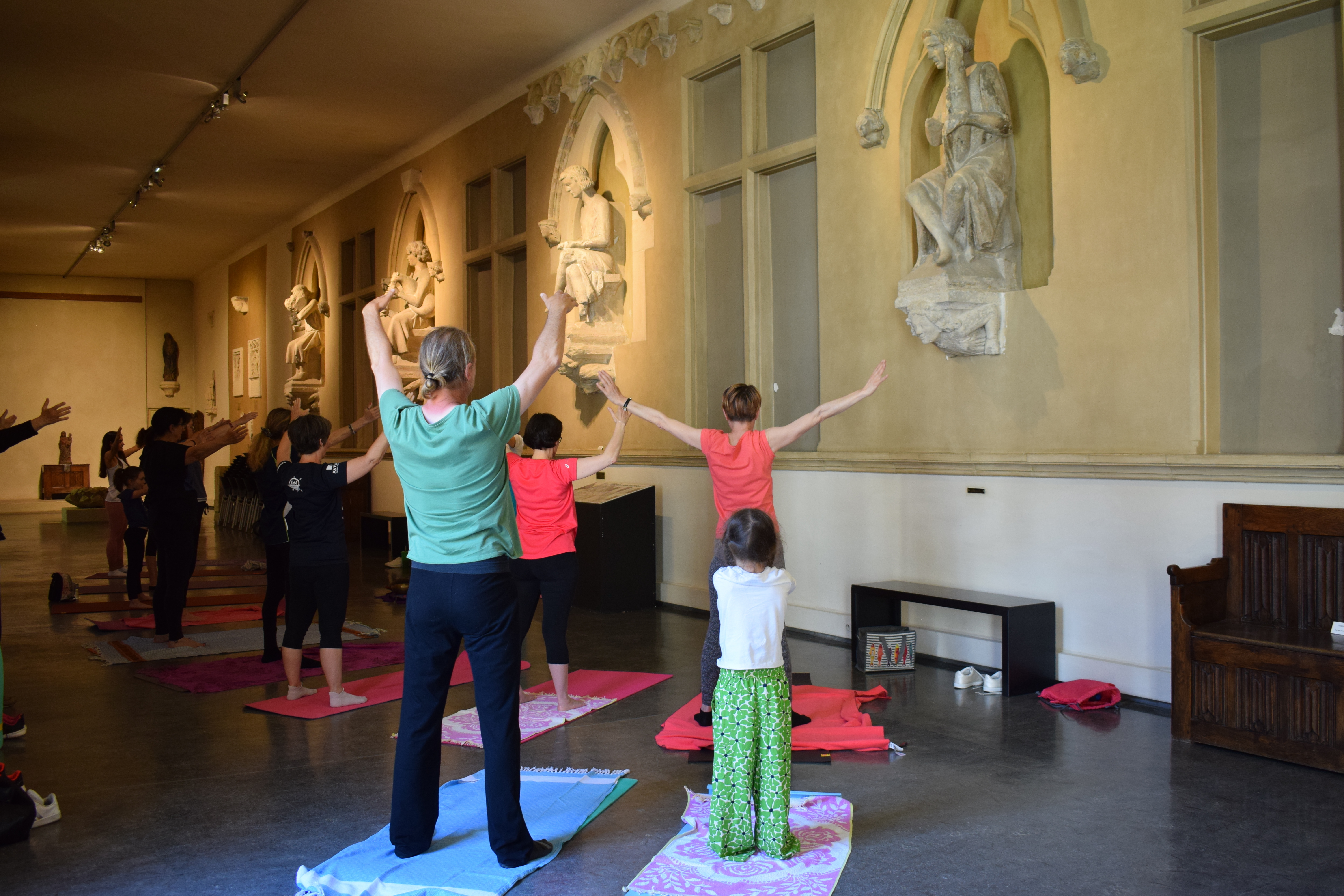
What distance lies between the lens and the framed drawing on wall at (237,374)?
68.8 feet

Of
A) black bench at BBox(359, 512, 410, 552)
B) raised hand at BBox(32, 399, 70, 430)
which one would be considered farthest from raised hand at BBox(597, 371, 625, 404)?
black bench at BBox(359, 512, 410, 552)

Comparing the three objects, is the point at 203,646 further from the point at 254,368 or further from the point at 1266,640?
the point at 254,368

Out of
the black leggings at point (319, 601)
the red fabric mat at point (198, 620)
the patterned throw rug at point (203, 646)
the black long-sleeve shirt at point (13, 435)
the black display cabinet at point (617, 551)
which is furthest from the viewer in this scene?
the black display cabinet at point (617, 551)

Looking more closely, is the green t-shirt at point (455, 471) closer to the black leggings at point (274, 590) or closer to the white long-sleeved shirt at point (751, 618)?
the white long-sleeved shirt at point (751, 618)

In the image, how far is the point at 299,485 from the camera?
16.5 ft

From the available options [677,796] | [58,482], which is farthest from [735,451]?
[58,482]

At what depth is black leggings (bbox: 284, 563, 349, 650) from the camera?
16.9 feet

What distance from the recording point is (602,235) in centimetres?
925

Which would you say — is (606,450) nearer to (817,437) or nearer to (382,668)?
(382,668)

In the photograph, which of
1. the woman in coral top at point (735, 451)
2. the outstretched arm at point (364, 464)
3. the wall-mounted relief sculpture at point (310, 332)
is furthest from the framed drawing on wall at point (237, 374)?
the woman in coral top at point (735, 451)

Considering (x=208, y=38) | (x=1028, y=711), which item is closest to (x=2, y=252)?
(x=208, y=38)

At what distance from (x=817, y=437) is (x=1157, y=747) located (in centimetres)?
358

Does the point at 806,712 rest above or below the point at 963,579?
below

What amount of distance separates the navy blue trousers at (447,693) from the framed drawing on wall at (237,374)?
19393 mm
